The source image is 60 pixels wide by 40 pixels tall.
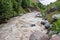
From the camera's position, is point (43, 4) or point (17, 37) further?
point (43, 4)

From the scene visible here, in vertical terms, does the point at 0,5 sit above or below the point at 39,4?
above

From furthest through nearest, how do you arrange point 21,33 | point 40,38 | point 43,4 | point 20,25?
point 43,4 < point 20,25 < point 21,33 < point 40,38

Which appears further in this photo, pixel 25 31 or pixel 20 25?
pixel 20 25

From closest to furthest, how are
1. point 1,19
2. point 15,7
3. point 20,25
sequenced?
point 20,25 < point 1,19 < point 15,7

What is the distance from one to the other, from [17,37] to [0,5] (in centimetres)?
511

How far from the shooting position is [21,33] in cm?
1368

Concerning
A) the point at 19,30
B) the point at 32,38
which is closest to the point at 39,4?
the point at 19,30

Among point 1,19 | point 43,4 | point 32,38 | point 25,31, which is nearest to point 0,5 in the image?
point 1,19

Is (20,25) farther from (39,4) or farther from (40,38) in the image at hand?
(39,4)

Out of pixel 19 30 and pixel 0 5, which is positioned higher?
pixel 0 5

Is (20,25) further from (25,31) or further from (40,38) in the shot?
(40,38)

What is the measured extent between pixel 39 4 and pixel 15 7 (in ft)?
31.9

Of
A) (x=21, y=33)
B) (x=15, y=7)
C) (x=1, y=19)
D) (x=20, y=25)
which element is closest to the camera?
(x=21, y=33)

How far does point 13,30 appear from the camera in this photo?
1444cm
